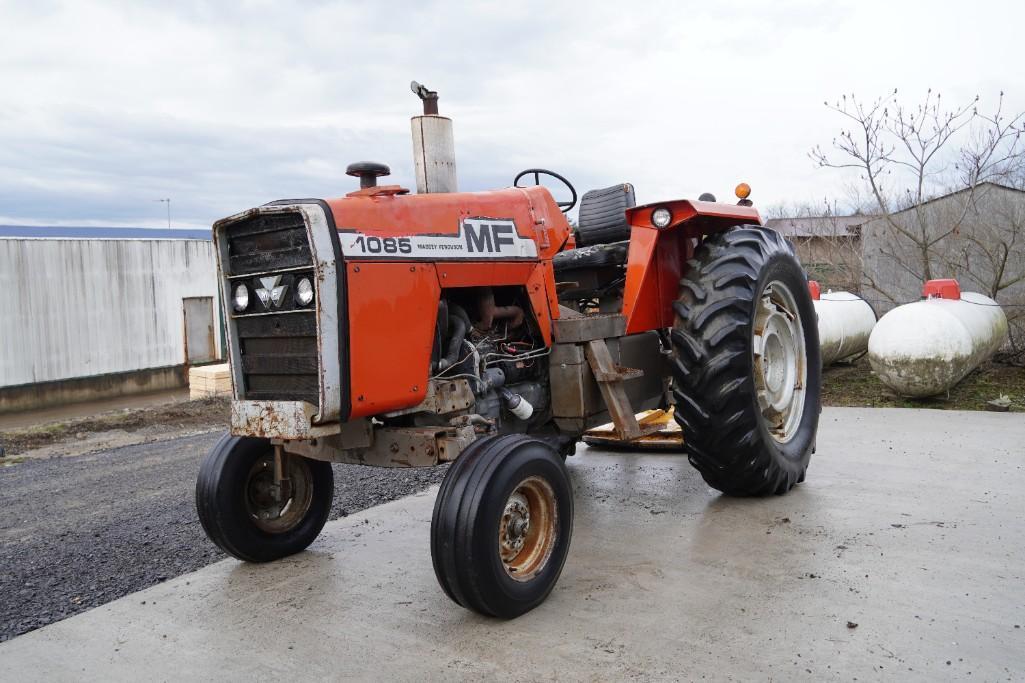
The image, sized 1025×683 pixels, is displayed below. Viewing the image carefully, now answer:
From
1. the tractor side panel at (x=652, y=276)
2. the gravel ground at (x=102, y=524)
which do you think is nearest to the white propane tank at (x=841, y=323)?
the tractor side panel at (x=652, y=276)

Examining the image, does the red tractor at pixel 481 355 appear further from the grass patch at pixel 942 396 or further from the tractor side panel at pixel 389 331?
the grass patch at pixel 942 396

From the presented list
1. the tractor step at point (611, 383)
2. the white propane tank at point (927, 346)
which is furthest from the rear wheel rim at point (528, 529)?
the white propane tank at point (927, 346)

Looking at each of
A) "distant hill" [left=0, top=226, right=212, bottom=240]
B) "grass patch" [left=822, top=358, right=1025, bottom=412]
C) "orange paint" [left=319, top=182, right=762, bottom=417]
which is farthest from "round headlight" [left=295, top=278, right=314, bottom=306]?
"distant hill" [left=0, top=226, right=212, bottom=240]

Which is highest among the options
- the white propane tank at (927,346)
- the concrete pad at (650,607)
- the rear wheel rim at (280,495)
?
the white propane tank at (927,346)

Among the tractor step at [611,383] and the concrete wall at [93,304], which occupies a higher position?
the concrete wall at [93,304]

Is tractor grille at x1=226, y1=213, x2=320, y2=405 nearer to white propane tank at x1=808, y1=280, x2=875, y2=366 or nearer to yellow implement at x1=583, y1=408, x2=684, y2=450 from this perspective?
yellow implement at x1=583, y1=408, x2=684, y2=450

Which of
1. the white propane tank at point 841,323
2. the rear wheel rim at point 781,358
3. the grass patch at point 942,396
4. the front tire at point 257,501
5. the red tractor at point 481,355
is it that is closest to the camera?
the red tractor at point 481,355

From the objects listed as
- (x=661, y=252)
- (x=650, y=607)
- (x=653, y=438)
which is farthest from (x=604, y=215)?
(x=650, y=607)

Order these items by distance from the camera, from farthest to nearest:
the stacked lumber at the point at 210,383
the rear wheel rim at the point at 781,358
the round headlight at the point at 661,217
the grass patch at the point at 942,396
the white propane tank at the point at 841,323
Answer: the stacked lumber at the point at 210,383 < the white propane tank at the point at 841,323 < the grass patch at the point at 942,396 < the rear wheel rim at the point at 781,358 < the round headlight at the point at 661,217

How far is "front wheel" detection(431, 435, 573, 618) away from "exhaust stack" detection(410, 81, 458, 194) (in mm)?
1264

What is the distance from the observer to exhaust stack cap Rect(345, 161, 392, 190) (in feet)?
11.2

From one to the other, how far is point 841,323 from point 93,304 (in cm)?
1192

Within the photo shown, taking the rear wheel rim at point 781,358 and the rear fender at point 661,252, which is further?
the rear wheel rim at point 781,358

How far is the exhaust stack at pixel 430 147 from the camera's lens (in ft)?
12.3
